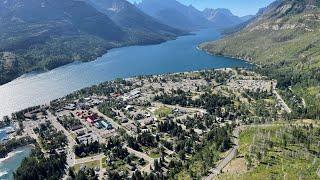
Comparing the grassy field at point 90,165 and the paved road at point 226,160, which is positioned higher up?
the paved road at point 226,160

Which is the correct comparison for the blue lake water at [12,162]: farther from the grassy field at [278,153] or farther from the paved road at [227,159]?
the grassy field at [278,153]

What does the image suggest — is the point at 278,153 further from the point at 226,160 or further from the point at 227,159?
the point at 226,160

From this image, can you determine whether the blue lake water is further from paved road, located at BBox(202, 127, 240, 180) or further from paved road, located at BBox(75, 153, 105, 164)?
paved road, located at BBox(202, 127, 240, 180)

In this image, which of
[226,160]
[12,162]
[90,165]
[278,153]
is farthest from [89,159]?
[278,153]

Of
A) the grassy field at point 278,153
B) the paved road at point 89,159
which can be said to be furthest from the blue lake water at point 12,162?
the grassy field at point 278,153

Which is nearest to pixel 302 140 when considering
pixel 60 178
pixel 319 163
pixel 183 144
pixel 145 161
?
pixel 319 163
